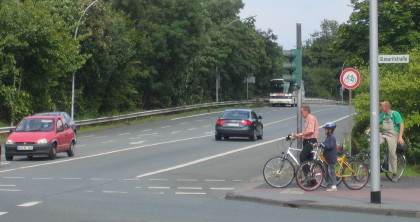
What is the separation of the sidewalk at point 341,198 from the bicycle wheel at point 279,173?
17 centimetres

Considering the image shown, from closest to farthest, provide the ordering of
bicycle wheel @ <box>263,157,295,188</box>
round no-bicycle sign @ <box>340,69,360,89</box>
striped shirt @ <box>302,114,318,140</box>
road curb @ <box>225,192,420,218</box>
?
road curb @ <box>225,192,420,218</box> → striped shirt @ <box>302,114,318,140</box> → bicycle wheel @ <box>263,157,295,188</box> → round no-bicycle sign @ <box>340,69,360,89</box>

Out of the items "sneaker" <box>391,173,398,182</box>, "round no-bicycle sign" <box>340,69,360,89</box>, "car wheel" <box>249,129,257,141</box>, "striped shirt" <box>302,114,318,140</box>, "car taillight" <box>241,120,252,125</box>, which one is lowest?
"car wheel" <box>249,129,257,141</box>

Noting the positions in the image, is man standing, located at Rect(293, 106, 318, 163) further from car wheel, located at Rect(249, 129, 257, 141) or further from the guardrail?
the guardrail

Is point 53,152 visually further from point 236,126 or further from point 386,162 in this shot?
point 236,126

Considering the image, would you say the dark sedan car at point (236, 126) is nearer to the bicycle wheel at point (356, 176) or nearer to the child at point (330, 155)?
the bicycle wheel at point (356, 176)

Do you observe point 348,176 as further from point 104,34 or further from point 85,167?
point 104,34

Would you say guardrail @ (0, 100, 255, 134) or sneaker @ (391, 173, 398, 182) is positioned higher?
guardrail @ (0, 100, 255, 134)

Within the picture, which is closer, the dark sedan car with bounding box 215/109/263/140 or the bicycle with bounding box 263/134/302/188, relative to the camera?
the bicycle with bounding box 263/134/302/188

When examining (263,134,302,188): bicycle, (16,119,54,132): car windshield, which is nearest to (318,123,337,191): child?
(263,134,302,188): bicycle

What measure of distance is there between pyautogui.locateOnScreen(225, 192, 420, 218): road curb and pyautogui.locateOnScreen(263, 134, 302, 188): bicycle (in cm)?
184

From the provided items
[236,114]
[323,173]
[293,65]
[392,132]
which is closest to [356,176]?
[323,173]

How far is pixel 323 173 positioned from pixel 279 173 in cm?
117

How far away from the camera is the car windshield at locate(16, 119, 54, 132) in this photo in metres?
26.0

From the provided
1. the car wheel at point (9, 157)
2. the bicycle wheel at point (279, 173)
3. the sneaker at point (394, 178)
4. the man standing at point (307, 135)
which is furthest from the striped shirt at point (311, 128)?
the car wheel at point (9, 157)
